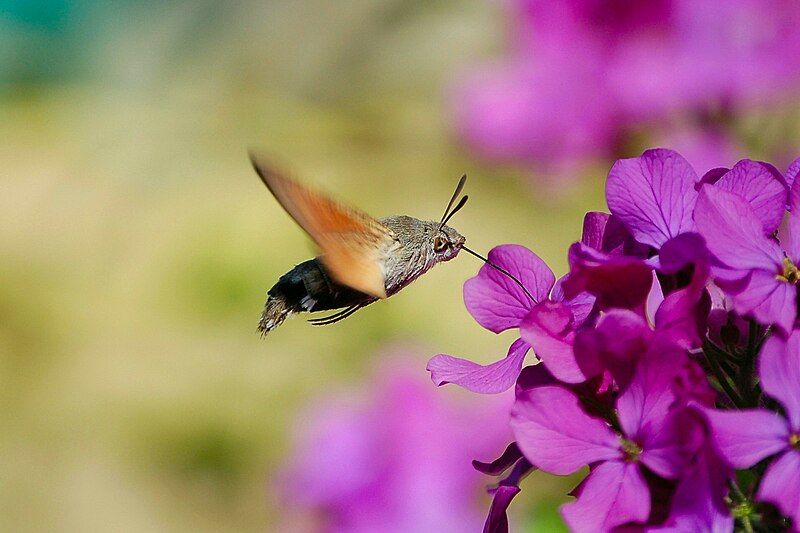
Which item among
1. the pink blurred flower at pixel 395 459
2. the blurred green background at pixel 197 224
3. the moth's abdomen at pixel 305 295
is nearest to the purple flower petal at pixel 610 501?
the moth's abdomen at pixel 305 295

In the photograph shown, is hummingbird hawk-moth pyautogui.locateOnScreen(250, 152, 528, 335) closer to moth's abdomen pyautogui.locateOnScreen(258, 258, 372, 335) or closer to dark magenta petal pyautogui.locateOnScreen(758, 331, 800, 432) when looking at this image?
moth's abdomen pyautogui.locateOnScreen(258, 258, 372, 335)

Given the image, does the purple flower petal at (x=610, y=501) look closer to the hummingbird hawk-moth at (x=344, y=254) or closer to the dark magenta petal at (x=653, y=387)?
the dark magenta petal at (x=653, y=387)

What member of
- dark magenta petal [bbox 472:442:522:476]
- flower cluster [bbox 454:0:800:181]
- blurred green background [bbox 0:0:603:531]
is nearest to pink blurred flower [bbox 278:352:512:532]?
blurred green background [bbox 0:0:603:531]

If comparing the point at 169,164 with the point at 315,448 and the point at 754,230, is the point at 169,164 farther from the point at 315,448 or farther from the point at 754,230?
the point at 754,230

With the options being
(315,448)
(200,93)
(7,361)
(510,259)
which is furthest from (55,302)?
(510,259)

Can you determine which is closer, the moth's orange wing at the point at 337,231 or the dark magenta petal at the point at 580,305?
the dark magenta petal at the point at 580,305

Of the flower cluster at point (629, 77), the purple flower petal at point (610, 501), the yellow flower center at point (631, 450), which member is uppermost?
the flower cluster at point (629, 77)
